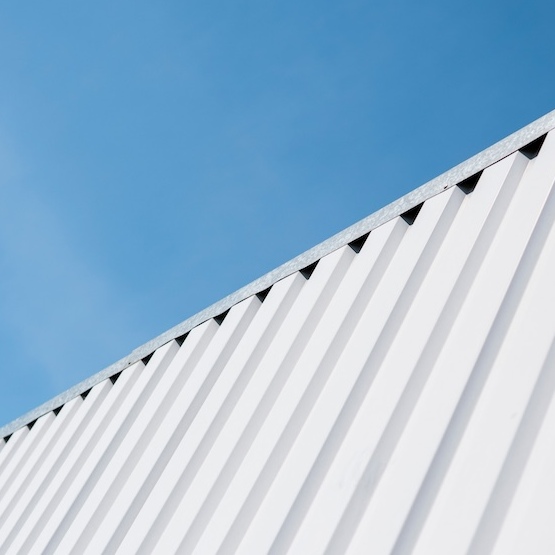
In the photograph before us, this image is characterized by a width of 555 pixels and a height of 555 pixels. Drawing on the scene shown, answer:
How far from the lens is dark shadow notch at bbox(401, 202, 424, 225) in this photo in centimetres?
403

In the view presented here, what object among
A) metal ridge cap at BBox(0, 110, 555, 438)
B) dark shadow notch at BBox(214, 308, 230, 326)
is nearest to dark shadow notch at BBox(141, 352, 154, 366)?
metal ridge cap at BBox(0, 110, 555, 438)

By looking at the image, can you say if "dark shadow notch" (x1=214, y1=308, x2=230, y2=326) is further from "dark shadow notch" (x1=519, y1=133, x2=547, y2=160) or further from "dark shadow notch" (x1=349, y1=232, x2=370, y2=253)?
"dark shadow notch" (x1=519, y1=133, x2=547, y2=160)

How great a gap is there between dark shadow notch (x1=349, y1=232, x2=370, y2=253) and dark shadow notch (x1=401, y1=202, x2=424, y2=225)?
0.22 m

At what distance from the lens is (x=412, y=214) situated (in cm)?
406

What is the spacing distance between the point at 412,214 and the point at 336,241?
1.59ft

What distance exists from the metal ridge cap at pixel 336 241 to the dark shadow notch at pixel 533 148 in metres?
0.01

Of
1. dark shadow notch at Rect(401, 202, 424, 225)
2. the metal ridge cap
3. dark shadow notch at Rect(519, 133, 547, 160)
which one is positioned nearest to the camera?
dark shadow notch at Rect(519, 133, 547, 160)

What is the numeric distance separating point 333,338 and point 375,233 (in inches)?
26.4

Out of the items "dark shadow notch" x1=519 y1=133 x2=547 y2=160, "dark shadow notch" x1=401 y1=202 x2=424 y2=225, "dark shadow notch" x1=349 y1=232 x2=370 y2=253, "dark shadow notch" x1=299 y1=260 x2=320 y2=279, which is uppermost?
"dark shadow notch" x1=519 y1=133 x2=547 y2=160

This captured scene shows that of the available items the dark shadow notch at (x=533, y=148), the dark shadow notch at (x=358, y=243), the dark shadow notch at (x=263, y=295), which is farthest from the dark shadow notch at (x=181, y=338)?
the dark shadow notch at (x=533, y=148)

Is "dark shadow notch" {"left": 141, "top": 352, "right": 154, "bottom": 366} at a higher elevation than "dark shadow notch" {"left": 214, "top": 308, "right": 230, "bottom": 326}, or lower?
lower

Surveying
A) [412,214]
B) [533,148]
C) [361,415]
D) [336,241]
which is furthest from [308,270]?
[361,415]

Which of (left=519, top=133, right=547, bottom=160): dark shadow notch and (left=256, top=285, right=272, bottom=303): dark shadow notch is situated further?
(left=256, top=285, right=272, bottom=303): dark shadow notch

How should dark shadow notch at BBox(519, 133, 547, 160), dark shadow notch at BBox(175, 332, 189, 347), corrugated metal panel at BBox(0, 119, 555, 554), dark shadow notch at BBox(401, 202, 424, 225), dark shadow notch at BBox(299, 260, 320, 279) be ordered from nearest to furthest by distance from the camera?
corrugated metal panel at BBox(0, 119, 555, 554)
dark shadow notch at BBox(519, 133, 547, 160)
dark shadow notch at BBox(401, 202, 424, 225)
dark shadow notch at BBox(299, 260, 320, 279)
dark shadow notch at BBox(175, 332, 189, 347)
